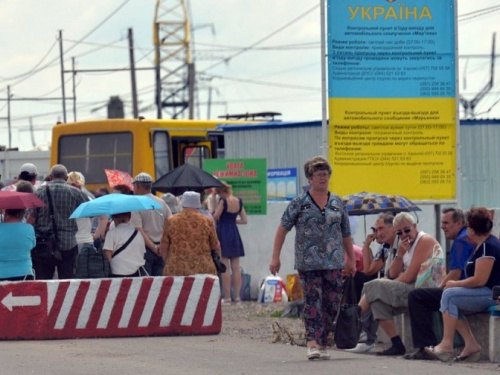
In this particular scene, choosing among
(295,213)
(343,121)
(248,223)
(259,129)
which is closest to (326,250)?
(295,213)

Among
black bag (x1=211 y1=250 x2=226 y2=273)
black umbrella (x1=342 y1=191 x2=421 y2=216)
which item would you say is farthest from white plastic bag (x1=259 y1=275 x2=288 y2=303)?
black umbrella (x1=342 y1=191 x2=421 y2=216)

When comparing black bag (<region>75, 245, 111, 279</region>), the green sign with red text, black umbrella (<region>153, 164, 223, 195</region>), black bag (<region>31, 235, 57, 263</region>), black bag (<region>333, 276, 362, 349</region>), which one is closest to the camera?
black bag (<region>333, 276, 362, 349</region>)

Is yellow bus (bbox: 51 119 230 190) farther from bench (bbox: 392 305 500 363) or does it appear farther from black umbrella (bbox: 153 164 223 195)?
bench (bbox: 392 305 500 363)

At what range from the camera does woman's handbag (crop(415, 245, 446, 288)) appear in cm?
1284

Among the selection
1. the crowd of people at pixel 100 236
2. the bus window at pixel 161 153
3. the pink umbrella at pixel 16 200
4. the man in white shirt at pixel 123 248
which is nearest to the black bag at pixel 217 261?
the crowd of people at pixel 100 236

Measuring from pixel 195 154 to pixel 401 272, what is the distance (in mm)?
15865

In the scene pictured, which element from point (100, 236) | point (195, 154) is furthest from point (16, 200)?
point (195, 154)

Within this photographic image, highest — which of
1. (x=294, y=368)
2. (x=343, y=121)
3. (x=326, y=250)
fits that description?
(x=343, y=121)

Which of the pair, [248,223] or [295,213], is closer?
[295,213]

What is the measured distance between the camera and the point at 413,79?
16625 millimetres

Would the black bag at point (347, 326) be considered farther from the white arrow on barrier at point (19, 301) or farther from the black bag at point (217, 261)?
the white arrow on barrier at point (19, 301)

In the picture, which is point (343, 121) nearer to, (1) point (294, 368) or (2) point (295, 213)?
(2) point (295, 213)

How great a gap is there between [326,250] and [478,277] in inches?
53.2

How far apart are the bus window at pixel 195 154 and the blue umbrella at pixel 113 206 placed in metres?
12.8
